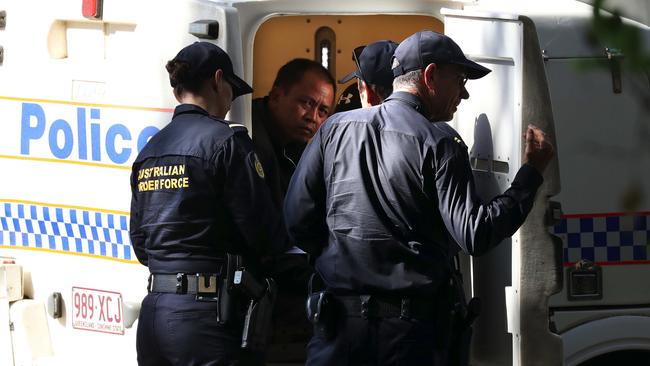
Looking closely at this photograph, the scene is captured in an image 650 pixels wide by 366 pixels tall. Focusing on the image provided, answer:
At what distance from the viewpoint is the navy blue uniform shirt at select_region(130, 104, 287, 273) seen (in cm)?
382

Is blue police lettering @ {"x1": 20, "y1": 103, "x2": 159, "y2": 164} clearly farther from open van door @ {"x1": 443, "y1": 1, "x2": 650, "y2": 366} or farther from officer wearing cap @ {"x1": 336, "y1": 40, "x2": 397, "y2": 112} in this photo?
open van door @ {"x1": 443, "y1": 1, "x2": 650, "y2": 366}

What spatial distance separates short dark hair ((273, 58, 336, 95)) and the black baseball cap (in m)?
0.92

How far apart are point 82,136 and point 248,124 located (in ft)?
2.36

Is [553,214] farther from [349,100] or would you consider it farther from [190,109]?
[349,100]

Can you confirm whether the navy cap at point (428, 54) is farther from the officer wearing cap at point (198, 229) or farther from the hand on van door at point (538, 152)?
the officer wearing cap at point (198, 229)

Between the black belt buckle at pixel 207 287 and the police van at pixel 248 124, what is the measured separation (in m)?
0.61

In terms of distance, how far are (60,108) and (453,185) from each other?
1938 millimetres

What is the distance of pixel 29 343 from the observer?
473 cm

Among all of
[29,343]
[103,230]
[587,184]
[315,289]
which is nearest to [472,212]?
[315,289]

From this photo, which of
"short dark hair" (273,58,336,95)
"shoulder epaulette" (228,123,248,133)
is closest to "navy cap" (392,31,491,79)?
"shoulder epaulette" (228,123,248,133)

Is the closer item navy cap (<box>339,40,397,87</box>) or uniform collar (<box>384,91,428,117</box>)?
uniform collar (<box>384,91,428,117</box>)

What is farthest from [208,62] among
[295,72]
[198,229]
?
[295,72]

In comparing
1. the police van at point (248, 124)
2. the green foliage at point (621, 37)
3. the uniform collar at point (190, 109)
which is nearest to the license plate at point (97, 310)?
the police van at point (248, 124)

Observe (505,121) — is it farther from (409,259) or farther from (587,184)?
(409,259)
